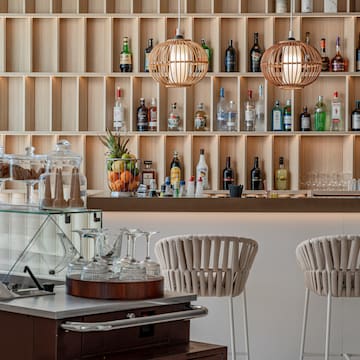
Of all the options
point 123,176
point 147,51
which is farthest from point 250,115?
point 123,176

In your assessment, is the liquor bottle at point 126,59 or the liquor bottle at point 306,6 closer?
the liquor bottle at point 306,6

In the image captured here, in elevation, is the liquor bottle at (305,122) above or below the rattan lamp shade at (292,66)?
below

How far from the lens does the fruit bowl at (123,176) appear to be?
5.08 meters

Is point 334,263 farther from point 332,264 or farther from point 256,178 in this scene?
point 256,178

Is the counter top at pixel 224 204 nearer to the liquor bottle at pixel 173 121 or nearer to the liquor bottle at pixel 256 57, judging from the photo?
the liquor bottle at pixel 173 121

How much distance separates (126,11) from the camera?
694 cm

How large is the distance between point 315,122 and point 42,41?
7.20ft

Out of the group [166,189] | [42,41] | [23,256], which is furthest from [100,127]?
[23,256]

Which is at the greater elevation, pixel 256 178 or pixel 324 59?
pixel 324 59

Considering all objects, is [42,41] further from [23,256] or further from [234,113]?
[23,256]

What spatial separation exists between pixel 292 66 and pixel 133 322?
11.6 feet

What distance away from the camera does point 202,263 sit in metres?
4.30

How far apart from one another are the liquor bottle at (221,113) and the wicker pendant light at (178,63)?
38.5 inches

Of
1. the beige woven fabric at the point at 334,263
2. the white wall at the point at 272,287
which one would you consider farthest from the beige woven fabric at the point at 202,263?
the white wall at the point at 272,287
